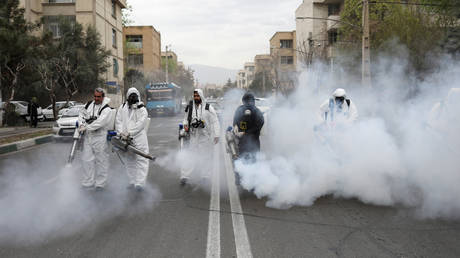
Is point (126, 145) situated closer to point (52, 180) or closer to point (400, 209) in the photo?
point (52, 180)

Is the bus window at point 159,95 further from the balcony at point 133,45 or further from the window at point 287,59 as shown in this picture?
the window at point 287,59

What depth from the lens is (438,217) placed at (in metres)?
5.10

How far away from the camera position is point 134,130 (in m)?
6.93

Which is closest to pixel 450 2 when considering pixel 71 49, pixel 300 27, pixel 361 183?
pixel 361 183

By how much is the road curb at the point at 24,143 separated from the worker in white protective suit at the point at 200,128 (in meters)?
8.74

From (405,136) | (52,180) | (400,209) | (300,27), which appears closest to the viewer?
(400,209)

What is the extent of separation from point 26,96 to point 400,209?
3577cm

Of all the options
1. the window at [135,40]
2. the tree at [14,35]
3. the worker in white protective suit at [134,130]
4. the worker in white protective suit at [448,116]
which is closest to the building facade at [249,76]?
the window at [135,40]

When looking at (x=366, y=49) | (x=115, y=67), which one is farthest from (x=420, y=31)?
(x=115, y=67)

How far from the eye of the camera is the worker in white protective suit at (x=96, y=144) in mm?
6910

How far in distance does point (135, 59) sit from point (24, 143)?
56954 millimetres

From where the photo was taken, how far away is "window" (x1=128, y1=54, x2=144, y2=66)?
6994 cm

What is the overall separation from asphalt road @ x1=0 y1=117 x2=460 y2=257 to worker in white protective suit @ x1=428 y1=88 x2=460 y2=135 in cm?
132

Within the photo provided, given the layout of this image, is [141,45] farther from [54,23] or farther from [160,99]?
[160,99]
